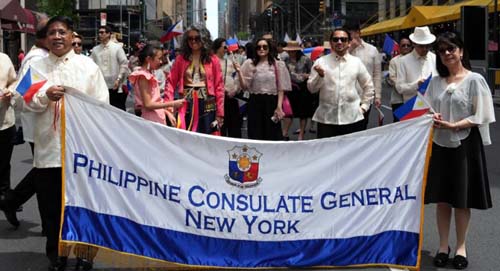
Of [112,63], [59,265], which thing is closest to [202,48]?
[59,265]

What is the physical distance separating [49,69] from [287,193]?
1994 mm

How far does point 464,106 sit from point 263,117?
4863 mm

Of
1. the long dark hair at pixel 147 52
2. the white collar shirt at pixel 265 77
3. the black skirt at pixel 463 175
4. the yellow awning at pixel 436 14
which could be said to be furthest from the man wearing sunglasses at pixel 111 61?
the yellow awning at pixel 436 14

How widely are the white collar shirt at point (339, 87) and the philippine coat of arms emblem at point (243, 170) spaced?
2336 millimetres

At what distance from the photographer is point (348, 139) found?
5.23 m

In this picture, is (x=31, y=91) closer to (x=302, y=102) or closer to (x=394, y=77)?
(x=394, y=77)

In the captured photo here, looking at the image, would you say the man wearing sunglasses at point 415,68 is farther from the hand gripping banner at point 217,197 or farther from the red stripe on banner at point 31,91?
the red stripe on banner at point 31,91

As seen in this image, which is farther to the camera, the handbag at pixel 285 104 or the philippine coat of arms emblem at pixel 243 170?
the handbag at pixel 285 104

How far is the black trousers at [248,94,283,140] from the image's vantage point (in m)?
10.2

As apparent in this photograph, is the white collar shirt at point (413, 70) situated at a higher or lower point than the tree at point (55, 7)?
lower

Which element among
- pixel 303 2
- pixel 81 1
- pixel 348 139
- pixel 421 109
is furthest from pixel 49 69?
pixel 303 2

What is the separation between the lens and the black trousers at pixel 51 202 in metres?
5.45


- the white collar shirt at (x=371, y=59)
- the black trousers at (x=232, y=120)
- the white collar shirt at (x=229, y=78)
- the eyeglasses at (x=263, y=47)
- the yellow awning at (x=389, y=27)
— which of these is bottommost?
the black trousers at (x=232, y=120)

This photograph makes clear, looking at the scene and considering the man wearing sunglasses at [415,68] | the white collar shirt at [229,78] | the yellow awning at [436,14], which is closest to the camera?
the man wearing sunglasses at [415,68]
